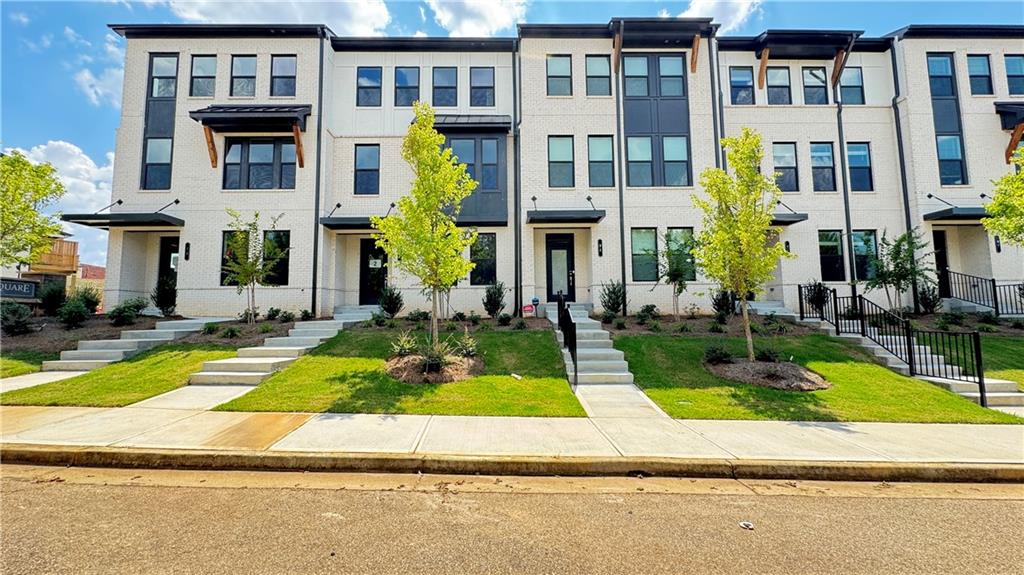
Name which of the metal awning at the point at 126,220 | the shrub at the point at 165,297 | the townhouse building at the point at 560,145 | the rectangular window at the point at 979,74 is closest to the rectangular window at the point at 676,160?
the townhouse building at the point at 560,145

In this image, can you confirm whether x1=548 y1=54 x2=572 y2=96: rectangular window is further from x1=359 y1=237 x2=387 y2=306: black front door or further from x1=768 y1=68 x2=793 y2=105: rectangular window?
x1=359 y1=237 x2=387 y2=306: black front door

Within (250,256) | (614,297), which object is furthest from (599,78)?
(250,256)

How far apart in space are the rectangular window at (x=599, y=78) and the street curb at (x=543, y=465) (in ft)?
49.3

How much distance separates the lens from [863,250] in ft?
52.9

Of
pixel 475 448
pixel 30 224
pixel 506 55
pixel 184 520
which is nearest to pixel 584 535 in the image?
pixel 475 448

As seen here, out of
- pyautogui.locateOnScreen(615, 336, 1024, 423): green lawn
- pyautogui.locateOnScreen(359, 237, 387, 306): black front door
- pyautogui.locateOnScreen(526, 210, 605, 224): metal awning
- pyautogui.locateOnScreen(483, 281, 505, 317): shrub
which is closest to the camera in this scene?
pyautogui.locateOnScreen(615, 336, 1024, 423): green lawn

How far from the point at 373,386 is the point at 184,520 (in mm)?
4619

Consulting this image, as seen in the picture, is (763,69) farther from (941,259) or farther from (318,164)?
(318,164)

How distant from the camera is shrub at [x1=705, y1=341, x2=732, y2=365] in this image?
9.91 metres

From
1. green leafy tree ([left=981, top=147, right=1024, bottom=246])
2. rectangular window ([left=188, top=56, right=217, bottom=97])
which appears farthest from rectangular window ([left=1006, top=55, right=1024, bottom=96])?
rectangular window ([left=188, top=56, right=217, bottom=97])

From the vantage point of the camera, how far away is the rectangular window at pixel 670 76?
1631cm

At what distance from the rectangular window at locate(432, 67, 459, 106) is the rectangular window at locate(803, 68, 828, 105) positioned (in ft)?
46.9

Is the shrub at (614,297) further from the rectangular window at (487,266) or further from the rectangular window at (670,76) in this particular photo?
the rectangular window at (670,76)

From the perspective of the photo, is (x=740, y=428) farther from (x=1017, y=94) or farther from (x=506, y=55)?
(x=1017, y=94)
